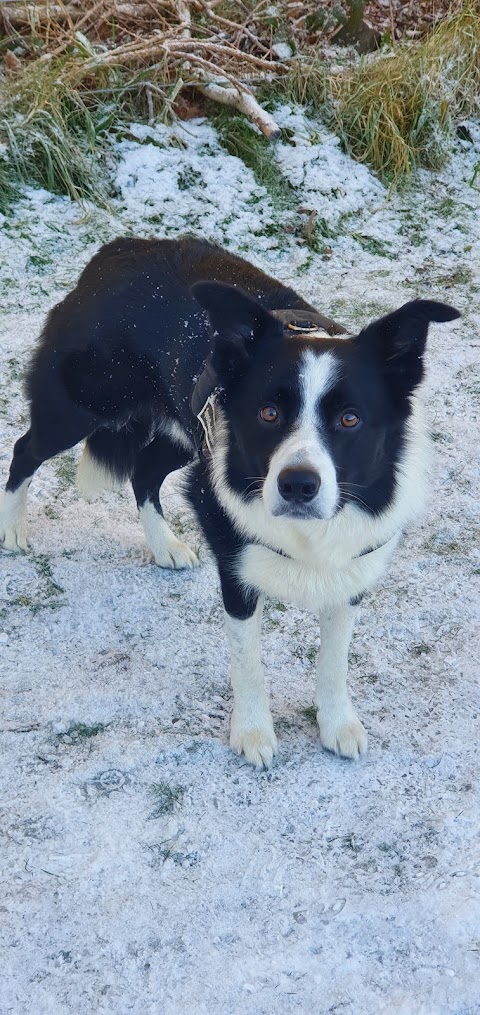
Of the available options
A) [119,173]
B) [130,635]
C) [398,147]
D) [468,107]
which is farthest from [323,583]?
[468,107]

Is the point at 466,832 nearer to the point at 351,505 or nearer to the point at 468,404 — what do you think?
the point at 351,505

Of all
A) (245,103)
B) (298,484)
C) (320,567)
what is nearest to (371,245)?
(245,103)

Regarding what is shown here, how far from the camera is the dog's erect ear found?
231 centimetres

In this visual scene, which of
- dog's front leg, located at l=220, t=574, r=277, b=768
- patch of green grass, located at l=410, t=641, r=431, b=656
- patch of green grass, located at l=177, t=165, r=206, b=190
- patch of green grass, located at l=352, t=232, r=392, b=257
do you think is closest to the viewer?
dog's front leg, located at l=220, t=574, r=277, b=768

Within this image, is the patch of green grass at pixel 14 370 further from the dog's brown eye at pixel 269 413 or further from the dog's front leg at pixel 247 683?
the dog's brown eye at pixel 269 413

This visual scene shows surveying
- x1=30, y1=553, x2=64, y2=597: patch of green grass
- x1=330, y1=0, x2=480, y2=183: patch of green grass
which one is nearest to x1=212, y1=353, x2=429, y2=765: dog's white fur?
x1=30, y1=553, x2=64, y2=597: patch of green grass

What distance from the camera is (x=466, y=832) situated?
2.51 m

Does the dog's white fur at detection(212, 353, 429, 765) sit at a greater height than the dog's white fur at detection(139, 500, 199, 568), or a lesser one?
greater

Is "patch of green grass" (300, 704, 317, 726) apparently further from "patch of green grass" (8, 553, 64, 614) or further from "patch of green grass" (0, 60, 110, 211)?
"patch of green grass" (0, 60, 110, 211)

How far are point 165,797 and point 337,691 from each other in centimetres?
63

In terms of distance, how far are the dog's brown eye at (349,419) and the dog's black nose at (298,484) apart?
213 millimetres

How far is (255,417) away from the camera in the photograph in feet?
7.68

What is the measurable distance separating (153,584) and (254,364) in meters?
1.43

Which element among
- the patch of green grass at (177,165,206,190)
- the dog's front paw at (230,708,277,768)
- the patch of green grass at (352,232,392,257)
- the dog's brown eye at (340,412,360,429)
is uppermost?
the dog's brown eye at (340,412,360,429)
